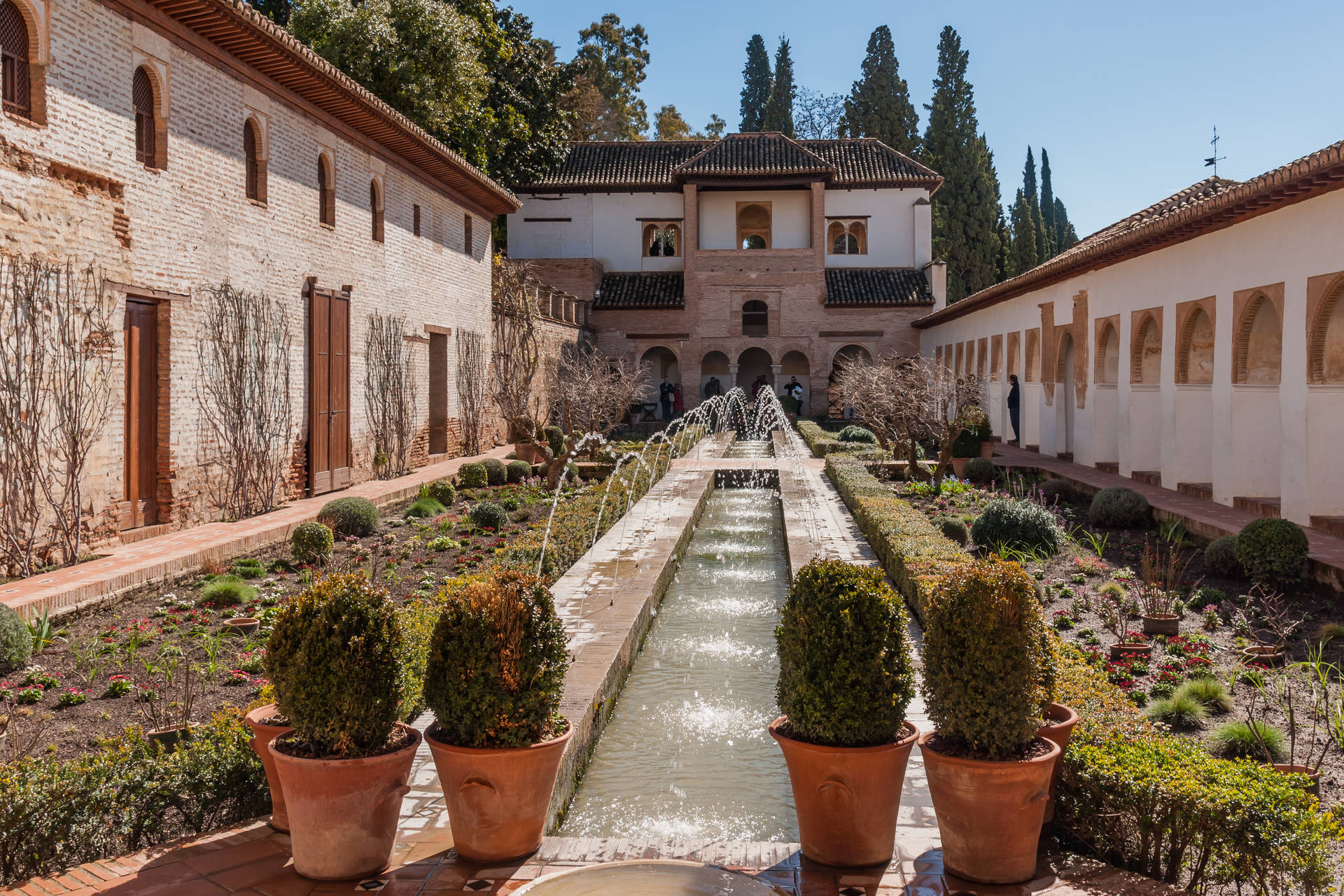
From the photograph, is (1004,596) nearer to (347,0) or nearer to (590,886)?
(590,886)

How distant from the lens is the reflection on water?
455cm

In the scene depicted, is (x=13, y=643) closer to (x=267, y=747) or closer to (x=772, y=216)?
(x=267, y=747)

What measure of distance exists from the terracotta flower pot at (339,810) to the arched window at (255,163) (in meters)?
10.3

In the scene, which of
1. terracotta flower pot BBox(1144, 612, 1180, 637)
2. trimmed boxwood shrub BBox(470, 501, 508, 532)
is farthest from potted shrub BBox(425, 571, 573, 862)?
trimmed boxwood shrub BBox(470, 501, 508, 532)

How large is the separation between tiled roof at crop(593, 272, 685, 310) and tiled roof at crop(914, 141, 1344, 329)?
519 inches

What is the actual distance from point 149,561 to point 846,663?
7.14m

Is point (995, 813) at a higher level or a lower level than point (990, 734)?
lower

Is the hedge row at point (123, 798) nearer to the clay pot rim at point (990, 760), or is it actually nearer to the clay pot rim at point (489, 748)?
the clay pot rim at point (489, 748)

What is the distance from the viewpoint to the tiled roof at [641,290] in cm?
3319

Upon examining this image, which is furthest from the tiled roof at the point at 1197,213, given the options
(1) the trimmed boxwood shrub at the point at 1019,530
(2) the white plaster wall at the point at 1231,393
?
(1) the trimmed boxwood shrub at the point at 1019,530

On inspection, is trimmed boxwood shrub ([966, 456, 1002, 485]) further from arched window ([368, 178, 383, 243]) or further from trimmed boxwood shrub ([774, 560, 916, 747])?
trimmed boxwood shrub ([774, 560, 916, 747])

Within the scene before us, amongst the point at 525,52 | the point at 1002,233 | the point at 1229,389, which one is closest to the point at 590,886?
the point at 1229,389

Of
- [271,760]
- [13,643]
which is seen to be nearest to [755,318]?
[13,643]

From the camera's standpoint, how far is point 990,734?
3.42m
